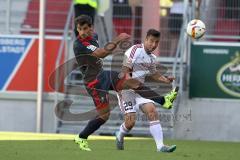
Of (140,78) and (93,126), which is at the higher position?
(140,78)

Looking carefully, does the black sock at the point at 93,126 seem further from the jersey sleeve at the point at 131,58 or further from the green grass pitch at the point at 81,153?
the jersey sleeve at the point at 131,58

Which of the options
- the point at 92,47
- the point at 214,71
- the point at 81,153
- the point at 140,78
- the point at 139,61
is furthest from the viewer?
the point at 214,71

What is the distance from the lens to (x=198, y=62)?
19875 mm

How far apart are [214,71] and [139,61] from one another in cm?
701

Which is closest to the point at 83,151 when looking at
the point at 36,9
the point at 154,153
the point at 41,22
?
the point at 154,153

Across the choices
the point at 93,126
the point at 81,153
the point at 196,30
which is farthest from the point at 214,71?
the point at 81,153

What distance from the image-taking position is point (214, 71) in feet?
65.3

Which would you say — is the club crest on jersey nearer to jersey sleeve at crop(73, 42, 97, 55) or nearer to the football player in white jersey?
jersey sleeve at crop(73, 42, 97, 55)

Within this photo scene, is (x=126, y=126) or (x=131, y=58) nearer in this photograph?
(x=131, y=58)

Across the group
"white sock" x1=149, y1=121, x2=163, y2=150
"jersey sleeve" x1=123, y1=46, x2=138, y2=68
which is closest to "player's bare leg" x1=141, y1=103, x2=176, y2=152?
"white sock" x1=149, y1=121, x2=163, y2=150

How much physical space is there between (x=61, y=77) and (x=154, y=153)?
7888 millimetres

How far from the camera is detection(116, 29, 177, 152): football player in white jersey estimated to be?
12.8 m

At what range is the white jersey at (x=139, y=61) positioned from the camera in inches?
515

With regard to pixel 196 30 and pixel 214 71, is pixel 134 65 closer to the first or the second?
pixel 196 30
